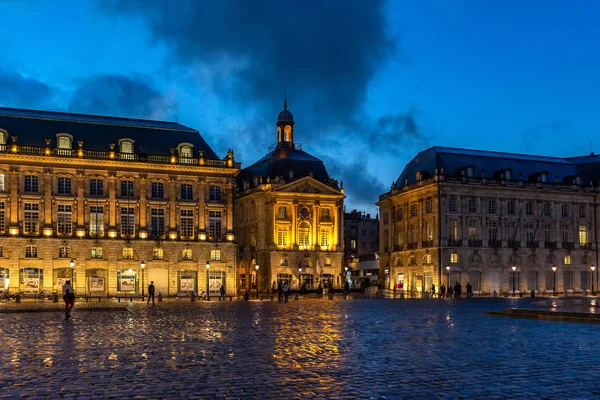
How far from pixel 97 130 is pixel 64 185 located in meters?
6.89

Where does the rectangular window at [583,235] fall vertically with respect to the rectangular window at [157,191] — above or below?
below

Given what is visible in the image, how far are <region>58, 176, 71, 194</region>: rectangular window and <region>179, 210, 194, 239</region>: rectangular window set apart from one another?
11.7 metres

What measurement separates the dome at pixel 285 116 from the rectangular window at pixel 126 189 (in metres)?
31.1

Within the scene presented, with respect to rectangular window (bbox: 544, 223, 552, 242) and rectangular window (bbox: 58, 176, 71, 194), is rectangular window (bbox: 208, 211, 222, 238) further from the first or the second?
rectangular window (bbox: 544, 223, 552, 242)

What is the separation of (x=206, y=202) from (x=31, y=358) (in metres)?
64.3

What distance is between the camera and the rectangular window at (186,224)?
7962cm

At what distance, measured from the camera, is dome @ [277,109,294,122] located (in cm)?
10388

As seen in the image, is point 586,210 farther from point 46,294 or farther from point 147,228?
point 46,294

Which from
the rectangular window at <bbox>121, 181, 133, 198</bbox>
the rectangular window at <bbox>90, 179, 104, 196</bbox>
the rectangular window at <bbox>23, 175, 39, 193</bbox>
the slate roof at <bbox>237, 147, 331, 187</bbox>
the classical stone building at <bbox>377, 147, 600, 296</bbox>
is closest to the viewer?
the rectangular window at <bbox>23, 175, 39, 193</bbox>

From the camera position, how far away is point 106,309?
42719mm

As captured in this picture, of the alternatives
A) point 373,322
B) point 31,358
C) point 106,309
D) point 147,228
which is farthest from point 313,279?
point 31,358

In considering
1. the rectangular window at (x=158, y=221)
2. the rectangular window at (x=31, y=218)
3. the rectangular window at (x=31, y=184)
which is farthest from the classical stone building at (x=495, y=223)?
the rectangular window at (x=31, y=184)

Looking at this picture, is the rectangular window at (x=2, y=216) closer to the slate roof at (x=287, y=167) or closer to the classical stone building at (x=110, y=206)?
the classical stone building at (x=110, y=206)

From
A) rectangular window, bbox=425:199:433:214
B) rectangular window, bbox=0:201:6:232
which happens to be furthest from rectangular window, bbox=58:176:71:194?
rectangular window, bbox=425:199:433:214
